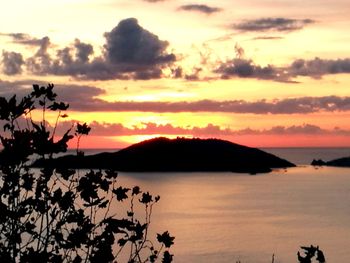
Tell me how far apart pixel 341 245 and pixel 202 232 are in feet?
73.7

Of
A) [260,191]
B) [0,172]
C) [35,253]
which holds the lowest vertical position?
[260,191]

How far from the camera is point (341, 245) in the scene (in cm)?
8056

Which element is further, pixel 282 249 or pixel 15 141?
pixel 282 249

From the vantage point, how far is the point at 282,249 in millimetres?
77875

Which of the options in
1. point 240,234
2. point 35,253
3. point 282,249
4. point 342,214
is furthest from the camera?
point 342,214

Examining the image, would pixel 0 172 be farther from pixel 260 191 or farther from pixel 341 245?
pixel 260 191

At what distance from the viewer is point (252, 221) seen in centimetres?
11000

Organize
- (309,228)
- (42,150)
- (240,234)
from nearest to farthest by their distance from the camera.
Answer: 1. (42,150)
2. (240,234)
3. (309,228)

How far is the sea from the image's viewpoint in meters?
74.3

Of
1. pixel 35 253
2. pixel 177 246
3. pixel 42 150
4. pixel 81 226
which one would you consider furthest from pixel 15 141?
pixel 177 246

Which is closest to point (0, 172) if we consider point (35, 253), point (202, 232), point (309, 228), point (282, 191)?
point (35, 253)

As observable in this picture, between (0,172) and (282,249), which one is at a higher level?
(0,172)

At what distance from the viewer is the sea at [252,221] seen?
74312 mm

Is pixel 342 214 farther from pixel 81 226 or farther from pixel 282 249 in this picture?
pixel 81 226
